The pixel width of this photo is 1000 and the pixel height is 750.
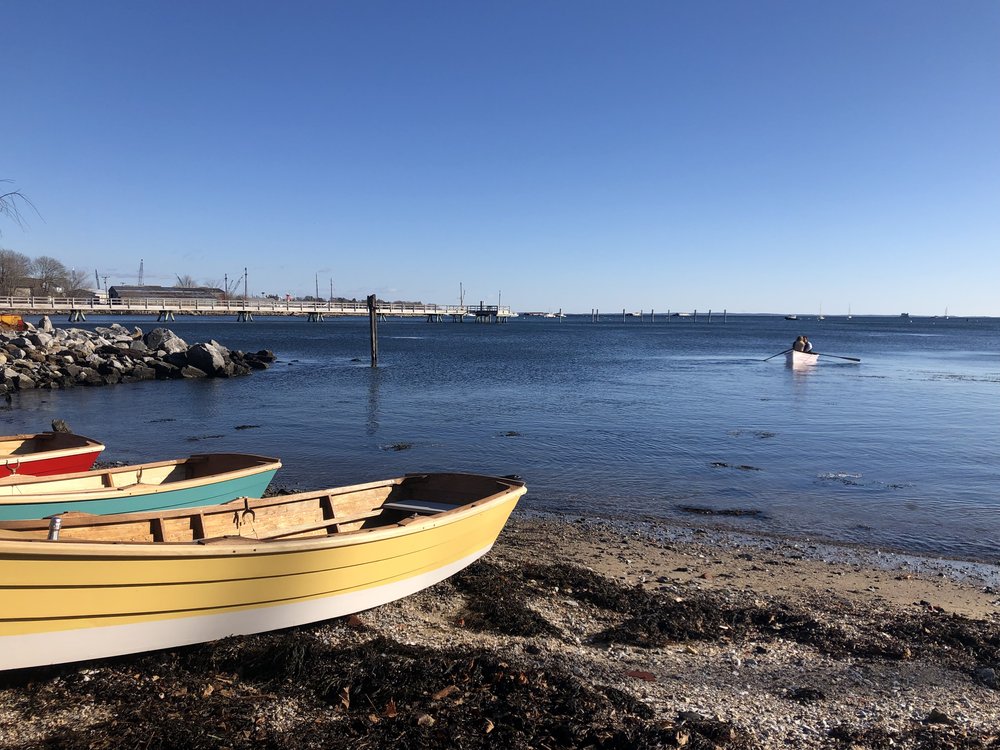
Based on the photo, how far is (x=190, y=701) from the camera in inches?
211

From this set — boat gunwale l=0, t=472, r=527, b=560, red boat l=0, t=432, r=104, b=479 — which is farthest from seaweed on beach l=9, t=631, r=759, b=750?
red boat l=0, t=432, r=104, b=479

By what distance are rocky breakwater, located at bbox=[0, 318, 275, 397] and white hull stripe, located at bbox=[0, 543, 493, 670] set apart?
27902 mm

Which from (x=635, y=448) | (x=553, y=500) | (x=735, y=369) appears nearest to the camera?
(x=553, y=500)

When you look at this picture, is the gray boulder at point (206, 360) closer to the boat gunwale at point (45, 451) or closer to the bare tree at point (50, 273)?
the boat gunwale at point (45, 451)

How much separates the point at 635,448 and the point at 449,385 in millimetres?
17901

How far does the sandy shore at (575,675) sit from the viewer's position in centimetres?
504

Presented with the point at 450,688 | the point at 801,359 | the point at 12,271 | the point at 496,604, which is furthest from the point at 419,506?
the point at 12,271

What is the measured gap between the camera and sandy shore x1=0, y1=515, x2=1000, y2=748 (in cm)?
504

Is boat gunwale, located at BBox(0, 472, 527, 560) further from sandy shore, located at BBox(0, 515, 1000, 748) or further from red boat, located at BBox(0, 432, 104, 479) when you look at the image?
red boat, located at BBox(0, 432, 104, 479)

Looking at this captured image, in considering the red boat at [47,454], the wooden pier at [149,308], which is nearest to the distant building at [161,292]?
the wooden pier at [149,308]

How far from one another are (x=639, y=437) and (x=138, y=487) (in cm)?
1463

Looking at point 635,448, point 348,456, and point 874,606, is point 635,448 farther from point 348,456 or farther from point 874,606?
point 874,606

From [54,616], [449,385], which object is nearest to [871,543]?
[54,616]

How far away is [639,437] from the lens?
2017cm
